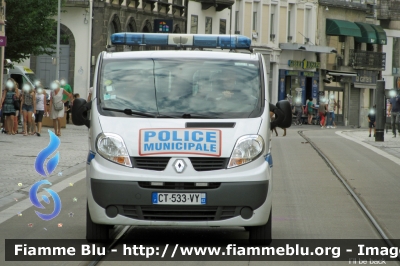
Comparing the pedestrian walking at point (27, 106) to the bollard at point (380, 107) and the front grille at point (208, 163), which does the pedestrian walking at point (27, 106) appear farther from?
the front grille at point (208, 163)

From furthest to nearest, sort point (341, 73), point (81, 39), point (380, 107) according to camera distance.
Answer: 1. point (341, 73)
2. point (81, 39)
3. point (380, 107)

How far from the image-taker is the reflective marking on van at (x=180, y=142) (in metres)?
9.70

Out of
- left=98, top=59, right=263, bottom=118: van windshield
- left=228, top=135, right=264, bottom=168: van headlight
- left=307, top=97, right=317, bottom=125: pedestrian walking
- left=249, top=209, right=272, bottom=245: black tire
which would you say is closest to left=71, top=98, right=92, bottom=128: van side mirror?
left=98, top=59, right=263, bottom=118: van windshield

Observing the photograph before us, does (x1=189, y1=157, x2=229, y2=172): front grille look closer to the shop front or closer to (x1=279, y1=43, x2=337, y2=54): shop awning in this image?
the shop front

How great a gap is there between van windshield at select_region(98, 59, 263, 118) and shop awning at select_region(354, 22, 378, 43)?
66.2 m

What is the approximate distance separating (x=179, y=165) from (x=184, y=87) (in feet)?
3.90

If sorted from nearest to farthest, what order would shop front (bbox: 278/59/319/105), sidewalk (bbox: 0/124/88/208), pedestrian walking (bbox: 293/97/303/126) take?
1. sidewalk (bbox: 0/124/88/208)
2. pedestrian walking (bbox: 293/97/303/126)
3. shop front (bbox: 278/59/319/105)

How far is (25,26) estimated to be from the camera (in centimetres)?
4334

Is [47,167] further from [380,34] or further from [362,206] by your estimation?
[380,34]

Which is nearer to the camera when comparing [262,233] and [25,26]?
[262,233]

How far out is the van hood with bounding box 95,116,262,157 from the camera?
9.71 metres

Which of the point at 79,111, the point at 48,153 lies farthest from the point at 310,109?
the point at 48,153

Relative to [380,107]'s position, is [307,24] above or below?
above

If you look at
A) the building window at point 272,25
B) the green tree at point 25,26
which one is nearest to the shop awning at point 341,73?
the building window at point 272,25
